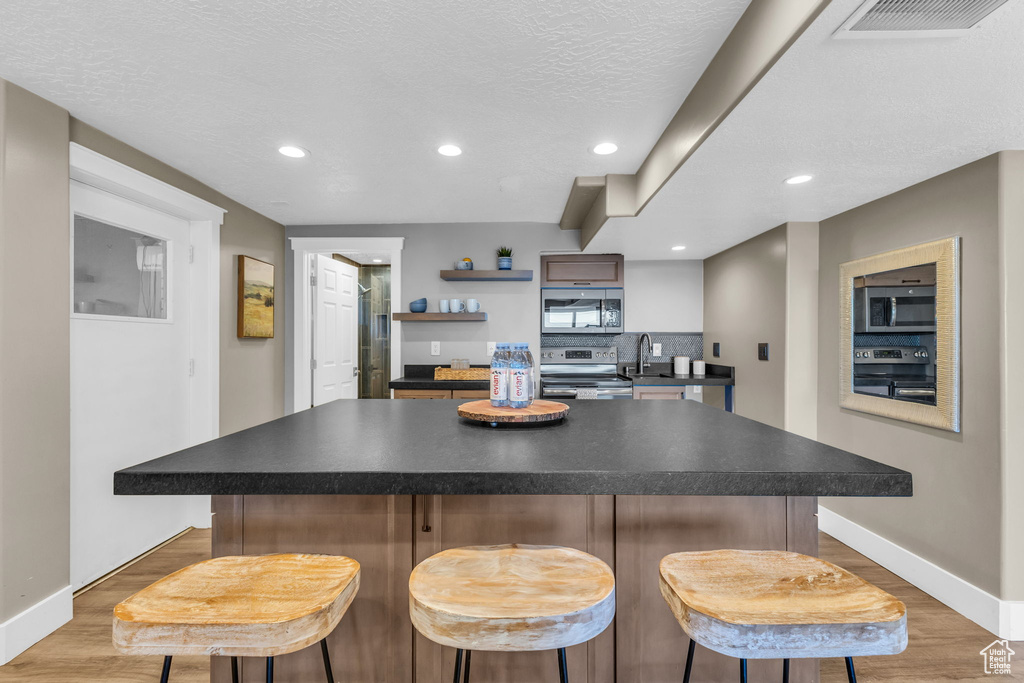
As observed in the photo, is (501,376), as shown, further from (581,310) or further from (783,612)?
(581,310)

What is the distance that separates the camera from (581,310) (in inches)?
172

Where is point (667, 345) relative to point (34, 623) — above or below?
above

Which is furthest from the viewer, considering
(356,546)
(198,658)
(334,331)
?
(334,331)

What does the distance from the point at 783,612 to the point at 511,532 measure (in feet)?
2.32

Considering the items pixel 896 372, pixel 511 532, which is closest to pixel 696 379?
pixel 896 372

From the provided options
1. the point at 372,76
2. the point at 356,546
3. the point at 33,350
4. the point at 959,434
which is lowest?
the point at 356,546

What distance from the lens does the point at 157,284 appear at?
2959mm

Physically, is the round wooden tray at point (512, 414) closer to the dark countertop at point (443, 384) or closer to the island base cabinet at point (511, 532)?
the island base cabinet at point (511, 532)

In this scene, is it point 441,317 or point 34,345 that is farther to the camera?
point 441,317

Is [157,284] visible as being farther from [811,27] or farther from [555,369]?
[811,27]

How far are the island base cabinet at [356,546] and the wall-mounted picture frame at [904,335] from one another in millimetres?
2467

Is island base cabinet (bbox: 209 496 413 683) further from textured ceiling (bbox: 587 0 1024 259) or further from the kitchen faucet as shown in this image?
the kitchen faucet

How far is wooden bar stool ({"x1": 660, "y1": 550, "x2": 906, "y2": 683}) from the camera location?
879mm

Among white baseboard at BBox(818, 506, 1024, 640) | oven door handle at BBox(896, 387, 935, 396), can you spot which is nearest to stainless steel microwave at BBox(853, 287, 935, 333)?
oven door handle at BBox(896, 387, 935, 396)
